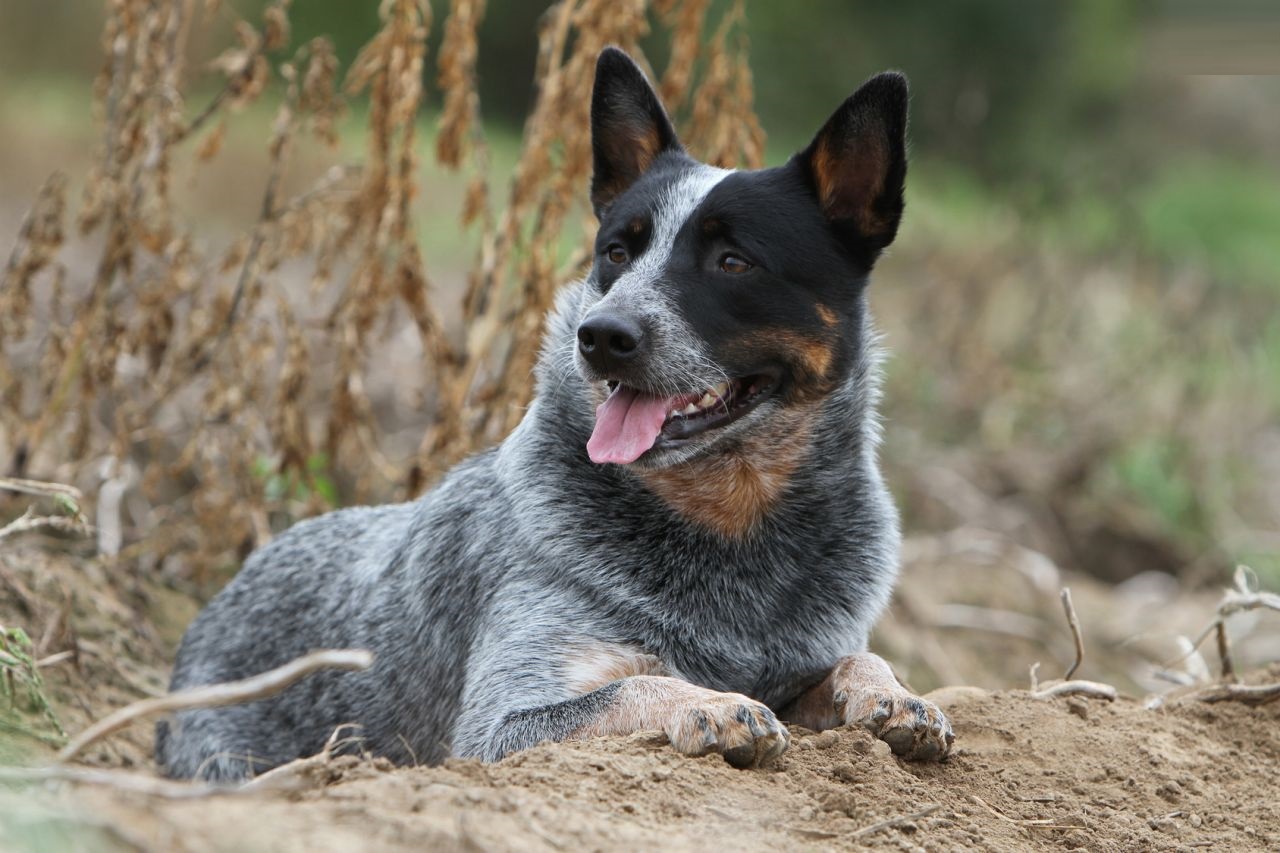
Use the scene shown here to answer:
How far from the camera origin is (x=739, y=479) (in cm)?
441

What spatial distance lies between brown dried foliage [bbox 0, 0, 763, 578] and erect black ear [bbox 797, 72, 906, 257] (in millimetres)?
2147

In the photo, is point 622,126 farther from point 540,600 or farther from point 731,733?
point 731,733

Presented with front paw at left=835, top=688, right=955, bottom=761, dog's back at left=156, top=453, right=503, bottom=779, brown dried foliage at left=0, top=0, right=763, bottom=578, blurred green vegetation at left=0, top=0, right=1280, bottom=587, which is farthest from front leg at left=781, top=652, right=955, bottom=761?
blurred green vegetation at left=0, top=0, right=1280, bottom=587

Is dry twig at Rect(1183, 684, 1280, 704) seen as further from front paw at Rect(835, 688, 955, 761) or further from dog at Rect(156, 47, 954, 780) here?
front paw at Rect(835, 688, 955, 761)

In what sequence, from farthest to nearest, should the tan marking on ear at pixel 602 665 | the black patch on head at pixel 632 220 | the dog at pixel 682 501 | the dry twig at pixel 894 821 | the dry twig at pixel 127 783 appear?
the black patch on head at pixel 632 220 < the dog at pixel 682 501 < the tan marking on ear at pixel 602 665 < the dry twig at pixel 894 821 < the dry twig at pixel 127 783

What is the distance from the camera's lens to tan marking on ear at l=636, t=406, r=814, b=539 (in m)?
4.37

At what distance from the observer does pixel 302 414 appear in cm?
648

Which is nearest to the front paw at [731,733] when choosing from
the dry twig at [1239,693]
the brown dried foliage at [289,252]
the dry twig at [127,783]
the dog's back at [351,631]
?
the dog's back at [351,631]

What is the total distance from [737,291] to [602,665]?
1161mm

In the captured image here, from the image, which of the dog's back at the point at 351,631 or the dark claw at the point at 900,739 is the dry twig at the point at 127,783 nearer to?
the dark claw at the point at 900,739

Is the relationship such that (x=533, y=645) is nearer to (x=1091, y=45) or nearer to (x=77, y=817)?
(x=77, y=817)

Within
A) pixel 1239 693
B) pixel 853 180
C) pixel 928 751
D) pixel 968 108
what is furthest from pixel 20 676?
pixel 968 108

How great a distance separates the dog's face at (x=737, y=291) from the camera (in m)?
4.24

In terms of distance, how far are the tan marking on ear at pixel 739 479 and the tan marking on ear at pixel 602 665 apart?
0.48 m
